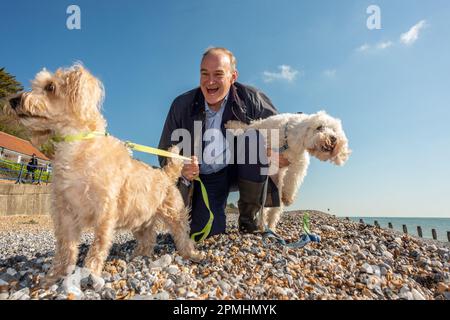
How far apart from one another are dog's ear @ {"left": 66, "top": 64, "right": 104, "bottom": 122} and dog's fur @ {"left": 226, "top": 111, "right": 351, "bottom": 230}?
3093 millimetres

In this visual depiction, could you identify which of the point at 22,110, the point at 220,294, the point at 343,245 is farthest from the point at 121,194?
the point at 343,245

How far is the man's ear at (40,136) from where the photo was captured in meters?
3.75

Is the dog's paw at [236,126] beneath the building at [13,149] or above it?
beneath

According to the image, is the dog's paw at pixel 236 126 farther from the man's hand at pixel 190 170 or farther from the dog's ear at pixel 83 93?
the dog's ear at pixel 83 93

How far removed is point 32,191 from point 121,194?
20.3m

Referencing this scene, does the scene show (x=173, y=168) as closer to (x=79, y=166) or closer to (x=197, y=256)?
(x=197, y=256)

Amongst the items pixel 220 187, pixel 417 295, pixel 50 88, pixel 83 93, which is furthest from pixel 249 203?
pixel 50 88

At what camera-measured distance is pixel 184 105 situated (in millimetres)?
6555

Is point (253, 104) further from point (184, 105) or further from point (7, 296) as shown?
point (7, 296)

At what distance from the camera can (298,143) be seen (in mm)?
6641

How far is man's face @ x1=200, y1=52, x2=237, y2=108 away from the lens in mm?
5938

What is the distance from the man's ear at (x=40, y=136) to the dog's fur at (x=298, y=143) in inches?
137

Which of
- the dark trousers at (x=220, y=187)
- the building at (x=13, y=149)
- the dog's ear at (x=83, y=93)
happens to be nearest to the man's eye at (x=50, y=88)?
the dog's ear at (x=83, y=93)
